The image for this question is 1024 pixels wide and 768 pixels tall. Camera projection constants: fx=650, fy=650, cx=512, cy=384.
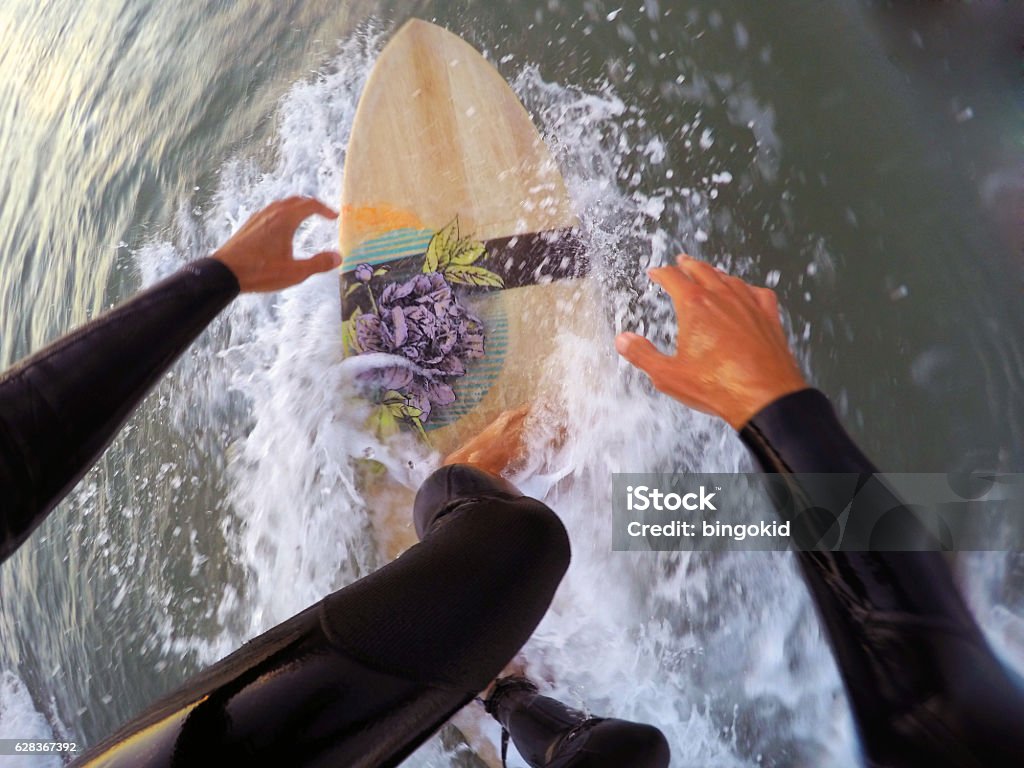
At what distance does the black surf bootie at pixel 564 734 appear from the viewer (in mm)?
677

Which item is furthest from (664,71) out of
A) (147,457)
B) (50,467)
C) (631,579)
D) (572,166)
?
(147,457)

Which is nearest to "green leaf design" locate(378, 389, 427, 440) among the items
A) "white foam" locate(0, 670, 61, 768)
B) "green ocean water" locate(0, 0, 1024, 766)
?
"green ocean water" locate(0, 0, 1024, 766)

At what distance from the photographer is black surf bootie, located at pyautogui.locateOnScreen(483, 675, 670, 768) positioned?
68 cm

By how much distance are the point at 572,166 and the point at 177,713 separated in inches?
32.2

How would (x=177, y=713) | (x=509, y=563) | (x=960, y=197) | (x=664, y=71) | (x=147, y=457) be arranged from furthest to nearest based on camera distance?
1. (x=147, y=457)
2. (x=664, y=71)
3. (x=960, y=197)
4. (x=509, y=563)
5. (x=177, y=713)

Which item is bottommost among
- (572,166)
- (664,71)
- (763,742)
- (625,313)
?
(763,742)

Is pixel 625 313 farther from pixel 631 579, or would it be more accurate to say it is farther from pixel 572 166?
pixel 631 579

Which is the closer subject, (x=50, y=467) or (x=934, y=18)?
(x=50, y=467)

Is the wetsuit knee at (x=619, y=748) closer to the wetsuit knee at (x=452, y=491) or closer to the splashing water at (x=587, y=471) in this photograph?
the splashing water at (x=587, y=471)

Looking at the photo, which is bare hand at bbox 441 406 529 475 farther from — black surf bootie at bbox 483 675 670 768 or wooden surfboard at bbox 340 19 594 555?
black surf bootie at bbox 483 675 670 768

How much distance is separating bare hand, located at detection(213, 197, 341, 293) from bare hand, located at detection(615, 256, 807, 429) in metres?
0.50

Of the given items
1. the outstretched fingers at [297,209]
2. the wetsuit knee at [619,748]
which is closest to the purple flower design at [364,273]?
the outstretched fingers at [297,209]

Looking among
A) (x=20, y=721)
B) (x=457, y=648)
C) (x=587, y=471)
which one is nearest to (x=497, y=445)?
(x=587, y=471)

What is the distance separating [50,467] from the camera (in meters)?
0.57
